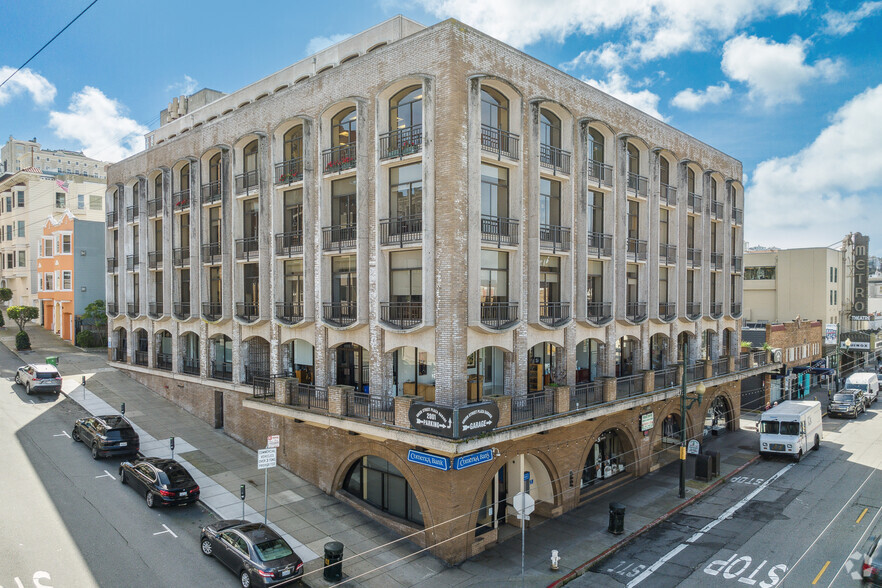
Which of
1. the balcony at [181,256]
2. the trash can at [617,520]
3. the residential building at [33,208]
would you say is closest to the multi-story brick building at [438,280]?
the balcony at [181,256]

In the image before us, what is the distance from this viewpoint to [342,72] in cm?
2183

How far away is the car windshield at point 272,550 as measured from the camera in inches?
588

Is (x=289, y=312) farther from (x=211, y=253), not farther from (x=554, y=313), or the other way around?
(x=554, y=313)

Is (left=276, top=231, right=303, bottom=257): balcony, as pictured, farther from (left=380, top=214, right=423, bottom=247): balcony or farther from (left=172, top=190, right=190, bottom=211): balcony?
(left=172, top=190, right=190, bottom=211): balcony

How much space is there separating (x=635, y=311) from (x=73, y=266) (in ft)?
151

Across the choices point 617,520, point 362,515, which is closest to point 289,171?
point 362,515

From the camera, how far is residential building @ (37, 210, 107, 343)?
153ft

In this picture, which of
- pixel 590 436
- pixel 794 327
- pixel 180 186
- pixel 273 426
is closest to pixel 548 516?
pixel 590 436

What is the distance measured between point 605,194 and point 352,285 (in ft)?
41.9

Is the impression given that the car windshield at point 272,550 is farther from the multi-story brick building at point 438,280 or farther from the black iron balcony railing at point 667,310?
the black iron balcony railing at point 667,310

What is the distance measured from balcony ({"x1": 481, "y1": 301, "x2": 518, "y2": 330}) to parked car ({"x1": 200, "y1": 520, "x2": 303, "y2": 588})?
957 centimetres

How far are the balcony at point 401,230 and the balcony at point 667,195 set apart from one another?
16.0m

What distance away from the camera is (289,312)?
24.5 m

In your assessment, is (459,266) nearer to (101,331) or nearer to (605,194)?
(605,194)
